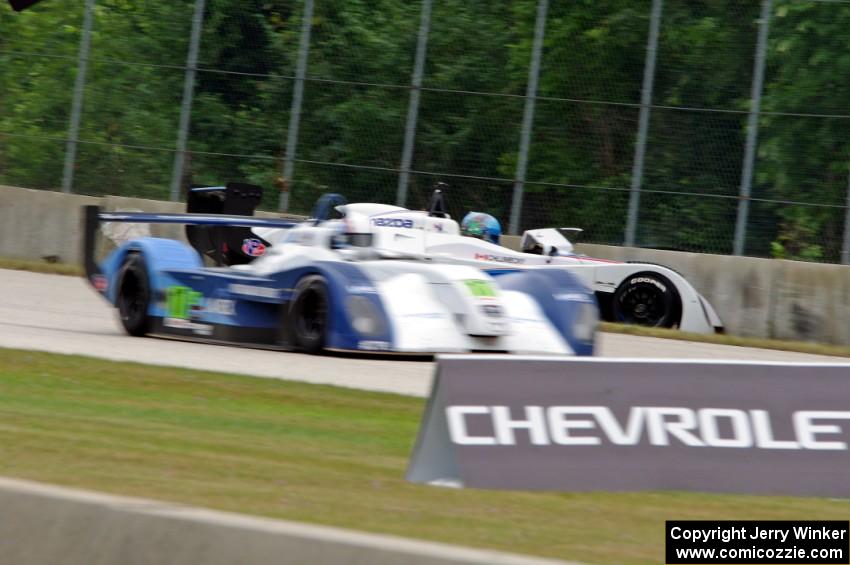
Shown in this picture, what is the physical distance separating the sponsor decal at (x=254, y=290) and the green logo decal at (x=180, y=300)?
1.35 ft

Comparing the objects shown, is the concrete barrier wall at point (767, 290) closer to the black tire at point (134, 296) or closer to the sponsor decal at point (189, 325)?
the black tire at point (134, 296)

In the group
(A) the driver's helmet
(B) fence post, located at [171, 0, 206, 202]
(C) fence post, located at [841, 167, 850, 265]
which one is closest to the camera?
(A) the driver's helmet

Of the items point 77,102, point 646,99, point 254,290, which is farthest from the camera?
point 77,102

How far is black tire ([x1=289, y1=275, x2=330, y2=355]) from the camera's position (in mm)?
11195

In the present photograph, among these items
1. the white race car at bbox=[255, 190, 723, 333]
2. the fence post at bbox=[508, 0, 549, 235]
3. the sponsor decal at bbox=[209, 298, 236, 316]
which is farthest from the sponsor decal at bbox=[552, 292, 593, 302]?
the fence post at bbox=[508, 0, 549, 235]

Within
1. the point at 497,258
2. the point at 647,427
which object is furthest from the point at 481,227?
the point at 647,427

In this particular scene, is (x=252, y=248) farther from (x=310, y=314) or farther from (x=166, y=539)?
(x=166, y=539)

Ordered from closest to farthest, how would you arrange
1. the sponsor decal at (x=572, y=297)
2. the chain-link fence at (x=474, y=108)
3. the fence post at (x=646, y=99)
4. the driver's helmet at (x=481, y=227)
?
1. the sponsor decal at (x=572, y=297)
2. the driver's helmet at (x=481, y=227)
3. the chain-link fence at (x=474, y=108)
4. the fence post at (x=646, y=99)

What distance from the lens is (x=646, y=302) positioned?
17.5 meters

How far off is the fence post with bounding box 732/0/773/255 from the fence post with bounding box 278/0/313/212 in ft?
21.0

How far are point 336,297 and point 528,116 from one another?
30.8 ft

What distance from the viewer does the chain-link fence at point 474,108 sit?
1834 cm

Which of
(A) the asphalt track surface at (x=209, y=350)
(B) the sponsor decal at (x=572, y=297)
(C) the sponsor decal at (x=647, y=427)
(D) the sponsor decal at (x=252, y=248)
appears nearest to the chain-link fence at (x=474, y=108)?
(A) the asphalt track surface at (x=209, y=350)

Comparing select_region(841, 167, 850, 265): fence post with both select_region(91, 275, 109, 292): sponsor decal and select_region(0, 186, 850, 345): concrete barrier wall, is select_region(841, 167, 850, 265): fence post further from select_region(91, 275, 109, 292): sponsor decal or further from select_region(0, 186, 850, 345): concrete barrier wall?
select_region(91, 275, 109, 292): sponsor decal
